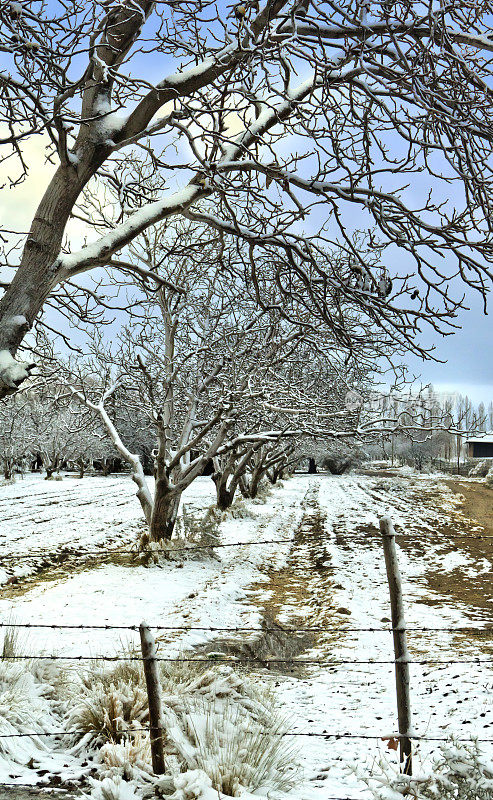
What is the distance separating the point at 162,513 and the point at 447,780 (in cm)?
989

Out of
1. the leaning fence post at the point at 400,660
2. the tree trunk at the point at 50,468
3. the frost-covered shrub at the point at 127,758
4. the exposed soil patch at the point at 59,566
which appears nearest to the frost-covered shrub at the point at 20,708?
the frost-covered shrub at the point at 127,758

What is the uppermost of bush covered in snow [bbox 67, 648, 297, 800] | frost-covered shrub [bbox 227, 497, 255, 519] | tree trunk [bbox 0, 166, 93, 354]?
tree trunk [bbox 0, 166, 93, 354]

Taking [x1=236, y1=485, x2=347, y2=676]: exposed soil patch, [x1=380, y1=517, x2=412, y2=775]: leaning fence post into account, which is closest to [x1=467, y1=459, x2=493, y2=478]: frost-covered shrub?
[x1=236, y1=485, x2=347, y2=676]: exposed soil patch

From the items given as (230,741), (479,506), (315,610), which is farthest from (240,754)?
(479,506)

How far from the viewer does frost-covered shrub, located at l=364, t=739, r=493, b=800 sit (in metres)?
3.60

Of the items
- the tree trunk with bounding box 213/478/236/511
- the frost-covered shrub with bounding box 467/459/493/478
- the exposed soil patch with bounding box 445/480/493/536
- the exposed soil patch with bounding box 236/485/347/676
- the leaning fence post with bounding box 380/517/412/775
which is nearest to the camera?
the leaning fence post with bounding box 380/517/412/775

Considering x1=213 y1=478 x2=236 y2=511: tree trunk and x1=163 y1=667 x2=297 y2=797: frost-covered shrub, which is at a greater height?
x1=213 y1=478 x2=236 y2=511: tree trunk

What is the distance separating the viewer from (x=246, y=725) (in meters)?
4.41

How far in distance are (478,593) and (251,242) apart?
8.30 meters

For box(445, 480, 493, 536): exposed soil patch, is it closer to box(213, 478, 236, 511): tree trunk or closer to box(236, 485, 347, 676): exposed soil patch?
box(236, 485, 347, 676): exposed soil patch

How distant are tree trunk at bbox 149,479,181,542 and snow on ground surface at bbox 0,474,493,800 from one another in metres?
1.03

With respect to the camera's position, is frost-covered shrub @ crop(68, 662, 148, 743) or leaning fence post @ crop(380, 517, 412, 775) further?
frost-covered shrub @ crop(68, 662, 148, 743)

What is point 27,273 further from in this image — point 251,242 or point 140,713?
point 140,713

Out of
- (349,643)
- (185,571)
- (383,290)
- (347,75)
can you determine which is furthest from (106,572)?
(347,75)
